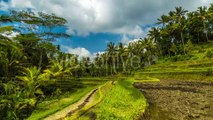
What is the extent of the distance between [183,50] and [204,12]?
563 inches

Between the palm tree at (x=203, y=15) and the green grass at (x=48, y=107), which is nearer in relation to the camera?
the green grass at (x=48, y=107)

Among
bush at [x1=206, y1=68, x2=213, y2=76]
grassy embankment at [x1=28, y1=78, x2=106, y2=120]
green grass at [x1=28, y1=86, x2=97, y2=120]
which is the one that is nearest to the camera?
green grass at [x1=28, y1=86, x2=97, y2=120]

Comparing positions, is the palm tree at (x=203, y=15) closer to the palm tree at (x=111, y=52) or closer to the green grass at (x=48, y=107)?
the palm tree at (x=111, y=52)

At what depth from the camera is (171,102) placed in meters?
25.1

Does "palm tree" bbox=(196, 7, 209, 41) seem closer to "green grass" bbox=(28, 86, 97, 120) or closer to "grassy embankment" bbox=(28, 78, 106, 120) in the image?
"grassy embankment" bbox=(28, 78, 106, 120)

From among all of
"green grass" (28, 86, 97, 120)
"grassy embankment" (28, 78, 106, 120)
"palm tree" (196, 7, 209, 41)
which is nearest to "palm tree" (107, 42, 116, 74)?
"palm tree" (196, 7, 209, 41)

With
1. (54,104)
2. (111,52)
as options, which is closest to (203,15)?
(111,52)

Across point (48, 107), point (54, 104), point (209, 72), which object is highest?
point (209, 72)

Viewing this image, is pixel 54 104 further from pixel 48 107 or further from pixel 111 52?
pixel 111 52

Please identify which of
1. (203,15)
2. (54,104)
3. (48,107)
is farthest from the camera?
(203,15)

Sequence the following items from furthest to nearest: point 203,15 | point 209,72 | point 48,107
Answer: point 203,15 → point 209,72 → point 48,107

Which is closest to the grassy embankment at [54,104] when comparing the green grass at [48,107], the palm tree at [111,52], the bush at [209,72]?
the green grass at [48,107]

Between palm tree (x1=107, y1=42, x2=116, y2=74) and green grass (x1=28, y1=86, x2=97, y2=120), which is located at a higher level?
palm tree (x1=107, y1=42, x2=116, y2=74)

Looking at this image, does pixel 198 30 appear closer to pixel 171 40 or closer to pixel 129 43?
pixel 171 40
